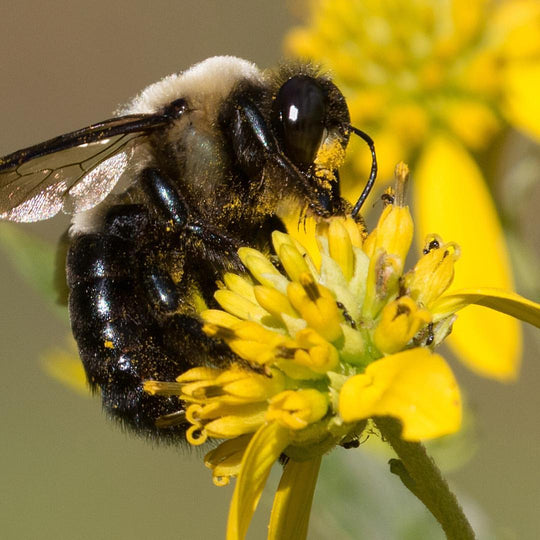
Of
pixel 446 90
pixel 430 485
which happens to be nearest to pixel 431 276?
pixel 430 485

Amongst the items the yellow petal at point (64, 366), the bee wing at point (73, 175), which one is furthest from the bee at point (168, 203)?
the yellow petal at point (64, 366)

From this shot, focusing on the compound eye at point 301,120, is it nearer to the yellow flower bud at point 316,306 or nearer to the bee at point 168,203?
the bee at point 168,203

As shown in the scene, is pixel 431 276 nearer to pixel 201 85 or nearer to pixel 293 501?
pixel 293 501

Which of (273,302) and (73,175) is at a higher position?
(73,175)

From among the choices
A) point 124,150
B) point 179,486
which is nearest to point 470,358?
point 124,150

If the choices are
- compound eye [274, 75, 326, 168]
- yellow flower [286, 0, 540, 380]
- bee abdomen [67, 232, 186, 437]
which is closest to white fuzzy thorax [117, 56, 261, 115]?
compound eye [274, 75, 326, 168]

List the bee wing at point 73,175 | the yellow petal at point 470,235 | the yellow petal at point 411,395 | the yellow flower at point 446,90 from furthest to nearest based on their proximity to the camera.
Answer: the yellow flower at point 446,90 < the yellow petal at point 470,235 < the bee wing at point 73,175 < the yellow petal at point 411,395

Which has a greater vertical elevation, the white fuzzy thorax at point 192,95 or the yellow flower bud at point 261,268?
the white fuzzy thorax at point 192,95
